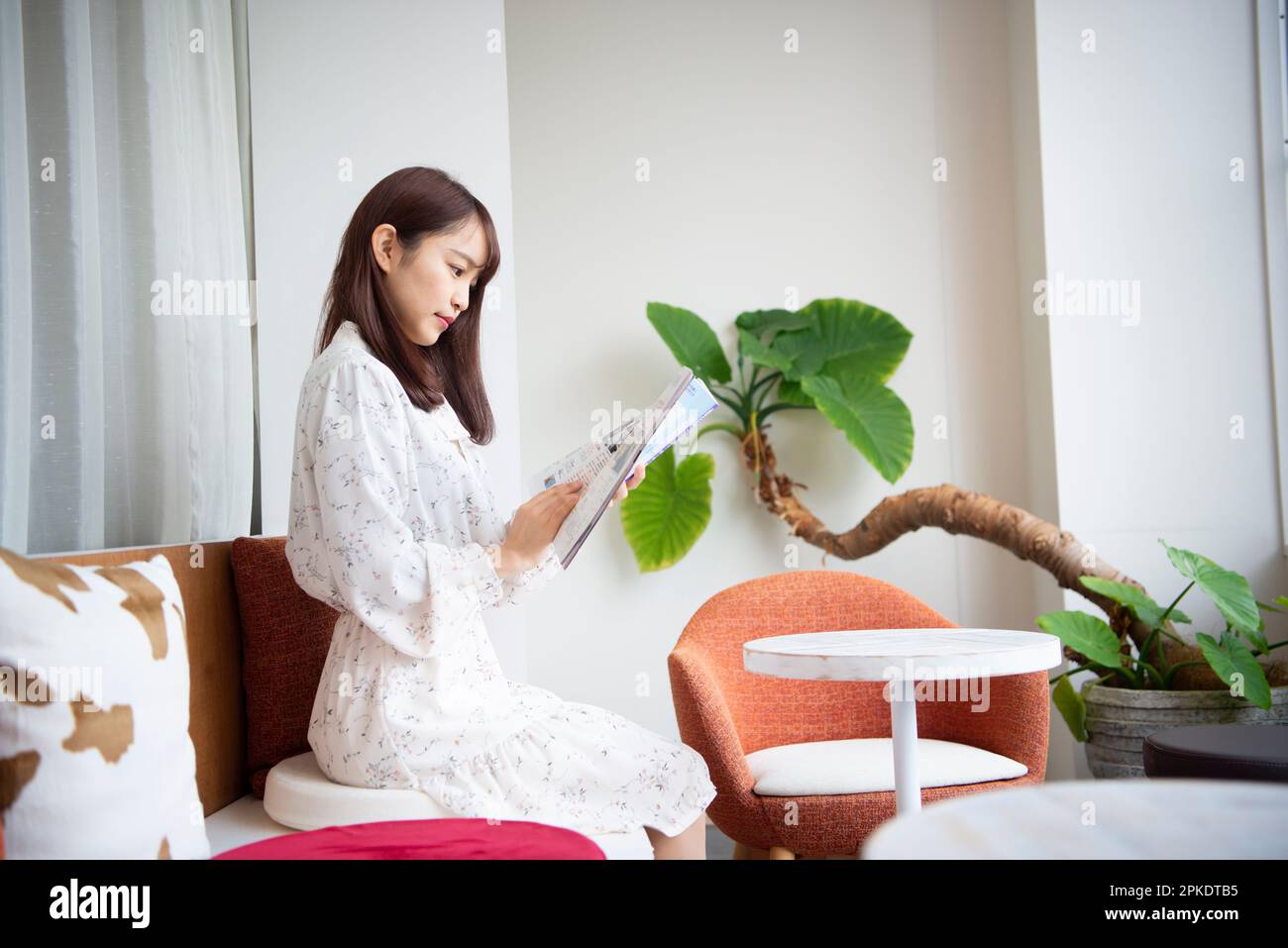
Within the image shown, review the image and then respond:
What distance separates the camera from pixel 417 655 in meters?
1.56

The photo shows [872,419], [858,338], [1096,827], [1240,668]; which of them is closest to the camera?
[1096,827]

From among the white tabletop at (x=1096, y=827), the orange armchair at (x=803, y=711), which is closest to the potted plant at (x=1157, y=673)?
the orange armchair at (x=803, y=711)

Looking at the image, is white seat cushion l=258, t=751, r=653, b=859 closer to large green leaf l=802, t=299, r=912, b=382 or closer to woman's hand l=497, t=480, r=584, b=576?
woman's hand l=497, t=480, r=584, b=576

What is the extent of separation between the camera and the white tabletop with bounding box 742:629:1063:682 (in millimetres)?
1750

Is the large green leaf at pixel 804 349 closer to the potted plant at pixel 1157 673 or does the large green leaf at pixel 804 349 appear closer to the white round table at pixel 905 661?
the potted plant at pixel 1157 673

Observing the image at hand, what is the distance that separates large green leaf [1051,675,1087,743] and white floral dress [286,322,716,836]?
1825mm

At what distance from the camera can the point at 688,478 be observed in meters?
3.67

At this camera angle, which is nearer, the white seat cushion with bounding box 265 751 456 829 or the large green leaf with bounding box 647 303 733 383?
the white seat cushion with bounding box 265 751 456 829

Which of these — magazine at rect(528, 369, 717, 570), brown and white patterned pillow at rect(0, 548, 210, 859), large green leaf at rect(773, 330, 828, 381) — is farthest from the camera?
large green leaf at rect(773, 330, 828, 381)

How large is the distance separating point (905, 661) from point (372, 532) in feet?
2.92

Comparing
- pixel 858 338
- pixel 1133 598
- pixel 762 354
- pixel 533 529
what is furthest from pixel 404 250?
pixel 1133 598

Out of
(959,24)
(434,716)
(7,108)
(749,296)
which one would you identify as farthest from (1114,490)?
(7,108)

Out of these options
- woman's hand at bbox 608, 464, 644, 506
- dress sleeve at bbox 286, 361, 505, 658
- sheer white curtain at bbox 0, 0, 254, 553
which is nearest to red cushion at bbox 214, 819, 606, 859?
dress sleeve at bbox 286, 361, 505, 658

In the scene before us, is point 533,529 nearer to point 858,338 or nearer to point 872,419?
point 872,419
